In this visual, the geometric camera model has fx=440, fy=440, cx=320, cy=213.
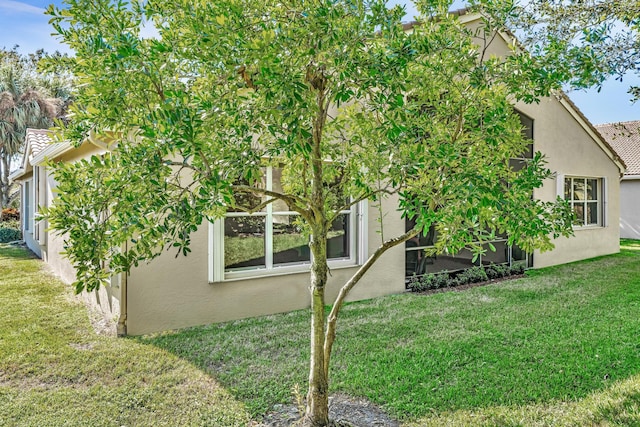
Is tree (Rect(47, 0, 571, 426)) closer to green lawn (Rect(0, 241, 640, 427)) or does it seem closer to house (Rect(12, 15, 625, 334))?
house (Rect(12, 15, 625, 334))

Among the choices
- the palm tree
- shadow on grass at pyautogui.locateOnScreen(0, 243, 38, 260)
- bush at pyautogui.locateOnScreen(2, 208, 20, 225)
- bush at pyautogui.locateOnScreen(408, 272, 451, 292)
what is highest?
the palm tree

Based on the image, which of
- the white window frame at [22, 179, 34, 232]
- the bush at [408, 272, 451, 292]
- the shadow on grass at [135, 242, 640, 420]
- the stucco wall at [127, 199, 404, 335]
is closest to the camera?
the shadow on grass at [135, 242, 640, 420]

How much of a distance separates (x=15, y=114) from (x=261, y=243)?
22.9m

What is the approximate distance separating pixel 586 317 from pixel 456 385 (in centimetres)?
382

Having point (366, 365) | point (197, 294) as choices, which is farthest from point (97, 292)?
point (366, 365)

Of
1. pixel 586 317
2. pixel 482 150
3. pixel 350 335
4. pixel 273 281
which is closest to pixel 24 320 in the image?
pixel 273 281

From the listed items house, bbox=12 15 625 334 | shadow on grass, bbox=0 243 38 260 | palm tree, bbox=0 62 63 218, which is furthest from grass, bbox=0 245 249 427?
palm tree, bbox=0 62 63 218

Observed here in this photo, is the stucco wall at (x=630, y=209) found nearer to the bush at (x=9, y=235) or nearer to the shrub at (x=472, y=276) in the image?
the shrub at (x=472, y=276)

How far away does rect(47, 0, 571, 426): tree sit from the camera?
101 inches

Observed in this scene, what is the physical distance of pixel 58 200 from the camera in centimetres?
264

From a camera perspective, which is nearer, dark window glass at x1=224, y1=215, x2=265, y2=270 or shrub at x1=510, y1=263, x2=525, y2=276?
dark window glass at x1=224, y1=215, x2=265, y2=270

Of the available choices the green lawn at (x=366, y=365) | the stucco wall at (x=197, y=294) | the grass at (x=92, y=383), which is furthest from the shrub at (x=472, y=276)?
the grass at (x=92, y=383)

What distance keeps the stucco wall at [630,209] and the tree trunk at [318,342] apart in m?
23.1

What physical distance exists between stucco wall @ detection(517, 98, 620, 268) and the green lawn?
5.53 meters
